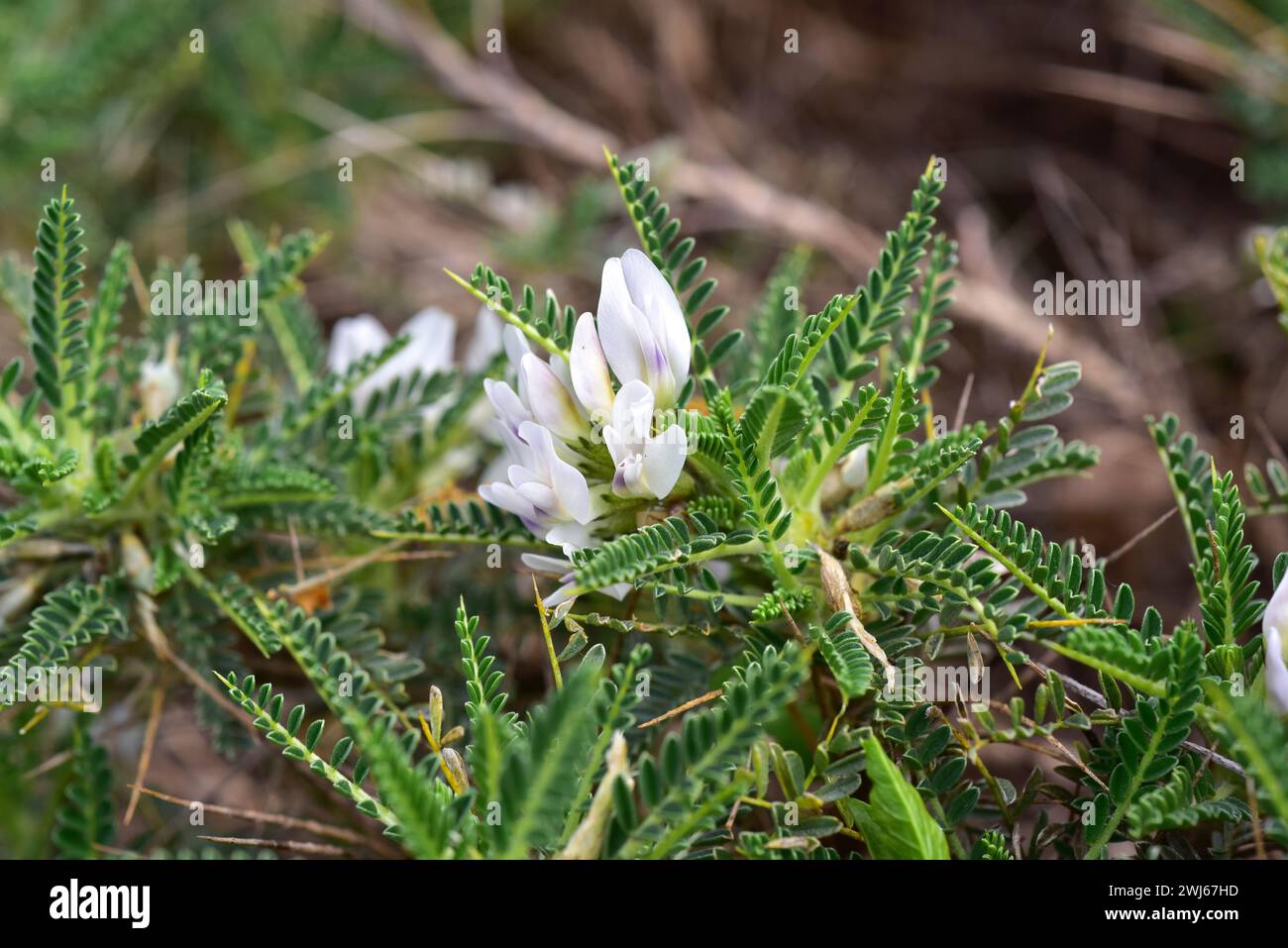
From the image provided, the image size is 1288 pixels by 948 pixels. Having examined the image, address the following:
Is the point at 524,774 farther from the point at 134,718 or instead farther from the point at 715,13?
the point at 715,13

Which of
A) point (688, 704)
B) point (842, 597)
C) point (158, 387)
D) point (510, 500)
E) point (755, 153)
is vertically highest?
point (755, 153)

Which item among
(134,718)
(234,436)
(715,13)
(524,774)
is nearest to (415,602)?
(234,436)

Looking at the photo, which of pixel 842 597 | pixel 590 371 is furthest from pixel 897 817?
pixel 590 371

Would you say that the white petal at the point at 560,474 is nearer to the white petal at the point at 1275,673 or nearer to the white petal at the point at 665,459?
the white petal at the point at 665,459

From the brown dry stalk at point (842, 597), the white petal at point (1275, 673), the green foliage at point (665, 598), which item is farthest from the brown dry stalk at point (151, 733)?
the white petal at point (1275, 673)

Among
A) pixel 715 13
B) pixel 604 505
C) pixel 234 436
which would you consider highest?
pixel 715 13

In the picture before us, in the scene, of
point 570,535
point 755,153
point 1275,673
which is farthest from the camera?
point 755,153

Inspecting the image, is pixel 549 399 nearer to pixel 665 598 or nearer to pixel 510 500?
pixel 510 500

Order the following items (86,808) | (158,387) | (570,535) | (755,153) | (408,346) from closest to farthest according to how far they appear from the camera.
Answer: (570,535) → (86,808) → (158,387) → (408,346) → (755,153)
